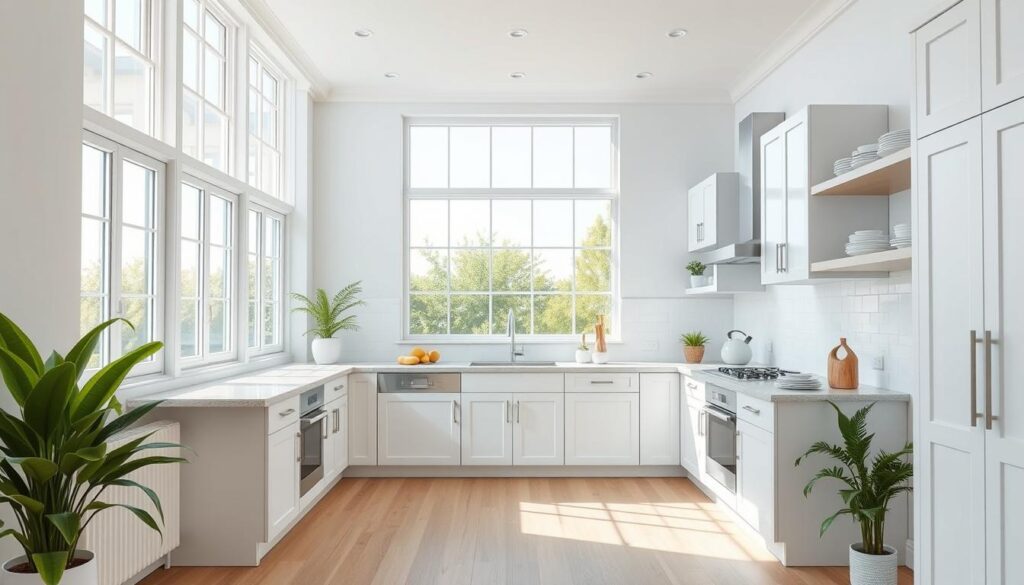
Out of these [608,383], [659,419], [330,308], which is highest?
[330,308]

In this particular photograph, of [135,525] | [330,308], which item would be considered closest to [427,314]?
[330,308]

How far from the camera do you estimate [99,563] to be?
2641mm

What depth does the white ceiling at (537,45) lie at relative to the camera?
4.24 m

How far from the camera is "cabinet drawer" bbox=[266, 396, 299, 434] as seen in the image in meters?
3.43

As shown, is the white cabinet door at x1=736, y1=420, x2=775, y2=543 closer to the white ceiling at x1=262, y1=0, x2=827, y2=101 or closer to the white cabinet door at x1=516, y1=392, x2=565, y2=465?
the white cabinet door at x1=516, y1=392, x2=565, y2=465

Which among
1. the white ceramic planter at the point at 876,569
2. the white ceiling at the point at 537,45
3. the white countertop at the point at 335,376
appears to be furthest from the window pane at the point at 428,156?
the white ceramic planter at the point at 876,569

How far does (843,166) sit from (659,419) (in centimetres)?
243

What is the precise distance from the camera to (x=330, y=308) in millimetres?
5711

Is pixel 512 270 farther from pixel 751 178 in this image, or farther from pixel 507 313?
pixel 751 178

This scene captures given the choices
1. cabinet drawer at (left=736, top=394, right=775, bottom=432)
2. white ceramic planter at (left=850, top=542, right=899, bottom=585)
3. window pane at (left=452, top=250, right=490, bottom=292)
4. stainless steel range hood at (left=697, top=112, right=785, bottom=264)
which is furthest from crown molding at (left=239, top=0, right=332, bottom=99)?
white ceramic planter at (left=850, top=542, right=899, bottom=585)

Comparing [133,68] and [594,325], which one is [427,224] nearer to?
[594,325]

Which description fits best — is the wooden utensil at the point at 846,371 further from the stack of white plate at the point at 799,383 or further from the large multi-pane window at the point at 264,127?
the large multi-pane window at the point at 264,127

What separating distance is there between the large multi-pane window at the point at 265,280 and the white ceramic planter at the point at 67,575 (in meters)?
2.97

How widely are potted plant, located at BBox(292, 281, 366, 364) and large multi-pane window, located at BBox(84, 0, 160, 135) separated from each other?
83.2 inches
